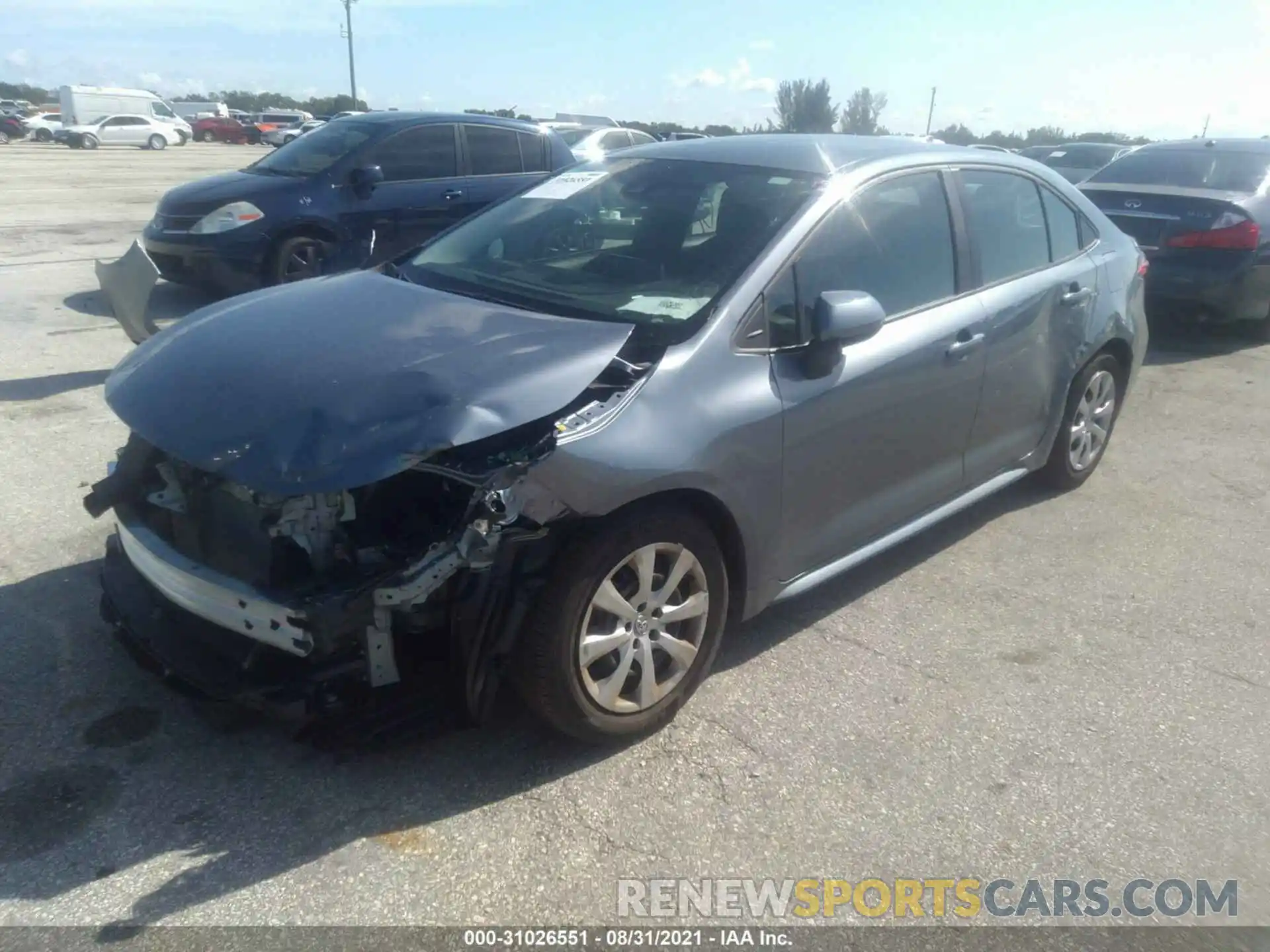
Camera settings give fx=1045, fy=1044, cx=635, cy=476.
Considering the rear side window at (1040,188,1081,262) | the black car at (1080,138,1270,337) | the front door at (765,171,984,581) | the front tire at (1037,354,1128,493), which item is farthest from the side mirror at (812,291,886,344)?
the black car at (1080,138,1270,337)

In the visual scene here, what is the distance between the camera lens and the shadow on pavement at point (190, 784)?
2.62 meters

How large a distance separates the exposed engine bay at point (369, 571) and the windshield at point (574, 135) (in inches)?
520

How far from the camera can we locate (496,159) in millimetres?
9453

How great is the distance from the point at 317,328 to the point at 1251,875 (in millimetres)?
3081

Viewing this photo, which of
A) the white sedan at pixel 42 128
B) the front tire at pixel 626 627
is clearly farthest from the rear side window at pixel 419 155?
the white sedan at pixel 42 128

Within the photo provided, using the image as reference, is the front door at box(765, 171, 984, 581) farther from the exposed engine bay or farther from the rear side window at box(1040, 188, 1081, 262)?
the rear side window at box(1040, 188, 1081, 262)

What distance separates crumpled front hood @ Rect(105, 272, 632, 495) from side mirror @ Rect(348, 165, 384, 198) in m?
5.08

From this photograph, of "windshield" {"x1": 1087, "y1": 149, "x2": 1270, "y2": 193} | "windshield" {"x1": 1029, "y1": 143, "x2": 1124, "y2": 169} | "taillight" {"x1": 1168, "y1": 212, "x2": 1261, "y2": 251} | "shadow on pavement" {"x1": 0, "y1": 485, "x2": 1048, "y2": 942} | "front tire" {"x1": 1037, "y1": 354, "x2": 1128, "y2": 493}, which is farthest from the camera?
"windshield" {"x1": 1029, "y1": 143, "x2": 1124, "y2": 169}

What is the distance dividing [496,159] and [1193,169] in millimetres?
6138

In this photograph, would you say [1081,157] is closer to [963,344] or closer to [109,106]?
[963,344]

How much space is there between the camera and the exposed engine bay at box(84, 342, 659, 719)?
2.67m

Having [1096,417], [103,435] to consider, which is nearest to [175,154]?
[103,435]

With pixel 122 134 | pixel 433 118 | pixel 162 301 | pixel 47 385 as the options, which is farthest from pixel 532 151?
pixel 122 134

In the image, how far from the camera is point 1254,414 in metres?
7.00
